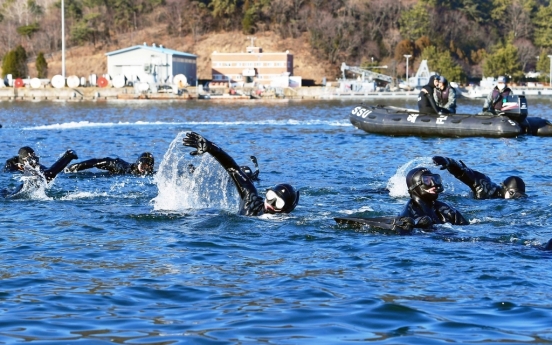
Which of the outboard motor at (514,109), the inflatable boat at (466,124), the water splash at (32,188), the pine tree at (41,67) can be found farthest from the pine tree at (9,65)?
the water splash at (32,188)

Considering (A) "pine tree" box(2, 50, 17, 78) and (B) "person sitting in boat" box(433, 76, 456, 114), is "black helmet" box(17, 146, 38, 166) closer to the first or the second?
(B) "person sitting in boat" box(433, 76, 456, 114)

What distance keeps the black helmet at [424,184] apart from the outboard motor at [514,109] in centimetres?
2007

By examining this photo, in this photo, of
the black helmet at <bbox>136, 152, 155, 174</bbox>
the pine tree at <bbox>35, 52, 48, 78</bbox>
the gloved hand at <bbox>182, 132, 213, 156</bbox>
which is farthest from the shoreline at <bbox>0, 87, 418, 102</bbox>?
the gloved hand at <bbox>182, 132, 213, 156</bbox>

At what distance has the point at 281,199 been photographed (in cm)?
1278

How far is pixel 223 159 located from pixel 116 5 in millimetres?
130907

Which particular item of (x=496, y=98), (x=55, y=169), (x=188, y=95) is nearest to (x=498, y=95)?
(x=496, y=98)

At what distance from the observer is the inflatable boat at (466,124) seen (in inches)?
1211

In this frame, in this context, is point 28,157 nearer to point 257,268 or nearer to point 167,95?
point 257,268

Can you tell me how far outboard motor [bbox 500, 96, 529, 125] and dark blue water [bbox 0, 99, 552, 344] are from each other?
13340mm

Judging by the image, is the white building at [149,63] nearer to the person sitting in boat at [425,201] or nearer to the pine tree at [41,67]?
the pine tree at [41,67]

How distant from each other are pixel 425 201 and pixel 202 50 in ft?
386

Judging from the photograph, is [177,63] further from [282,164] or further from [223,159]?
[223,159]

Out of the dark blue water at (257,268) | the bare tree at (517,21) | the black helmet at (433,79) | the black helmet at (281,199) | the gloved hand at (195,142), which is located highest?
the bare tree at (517,21)

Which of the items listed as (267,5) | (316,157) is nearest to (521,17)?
(267,5)
